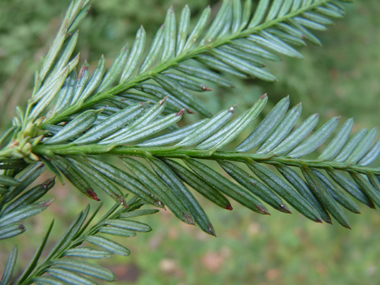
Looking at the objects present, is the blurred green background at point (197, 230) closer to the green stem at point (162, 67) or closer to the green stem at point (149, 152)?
the green stem at point (162, 67)

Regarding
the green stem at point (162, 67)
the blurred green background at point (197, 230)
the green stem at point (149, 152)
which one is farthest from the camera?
the blurred green background at point (197, 230)

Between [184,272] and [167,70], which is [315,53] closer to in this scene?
[184,272]

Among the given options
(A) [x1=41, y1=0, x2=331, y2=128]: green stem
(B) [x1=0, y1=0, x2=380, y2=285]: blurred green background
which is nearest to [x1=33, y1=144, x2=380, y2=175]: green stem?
(A) [x1=41, y1=0, x2=331, y2=128]: green stem

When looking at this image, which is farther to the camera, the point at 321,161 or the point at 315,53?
the point at 315,53

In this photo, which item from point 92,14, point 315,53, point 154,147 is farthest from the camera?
point 315,53

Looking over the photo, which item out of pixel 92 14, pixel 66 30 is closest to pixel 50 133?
pixel 66 30

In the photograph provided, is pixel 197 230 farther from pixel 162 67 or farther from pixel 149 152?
pixel 149 152

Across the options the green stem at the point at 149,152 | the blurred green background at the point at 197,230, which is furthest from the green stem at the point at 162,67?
the blurred green background at the point at 197,230
